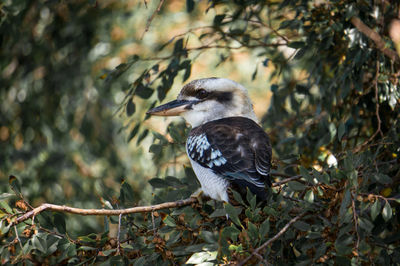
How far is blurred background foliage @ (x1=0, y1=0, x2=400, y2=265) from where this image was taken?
4.24 feet

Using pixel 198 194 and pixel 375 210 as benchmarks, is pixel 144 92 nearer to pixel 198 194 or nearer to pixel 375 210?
pixel 198 194

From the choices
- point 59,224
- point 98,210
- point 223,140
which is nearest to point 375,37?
point 223,140

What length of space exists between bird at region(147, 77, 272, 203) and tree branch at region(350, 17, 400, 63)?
1.52 feet

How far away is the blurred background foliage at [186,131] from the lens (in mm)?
1292

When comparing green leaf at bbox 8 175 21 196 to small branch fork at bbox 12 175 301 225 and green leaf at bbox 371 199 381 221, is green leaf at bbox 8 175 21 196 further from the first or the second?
green leaf at bbox 371 199 381 221

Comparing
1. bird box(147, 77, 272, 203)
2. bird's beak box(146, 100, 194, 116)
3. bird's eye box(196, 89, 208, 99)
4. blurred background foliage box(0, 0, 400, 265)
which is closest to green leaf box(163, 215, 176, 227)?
blurred background foliage box(0, 0, 400, 265)

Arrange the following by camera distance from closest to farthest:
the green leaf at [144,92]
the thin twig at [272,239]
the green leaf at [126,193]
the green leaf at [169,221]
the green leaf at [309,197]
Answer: the thin twig at [272,239], the green leaf at [309,197], the green leaf at [169,221], the green leaf at [126,193], the green leaf at [144,92]

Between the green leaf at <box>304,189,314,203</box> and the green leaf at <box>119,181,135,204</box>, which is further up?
the green leaf at <box>304,189,314,203</box>

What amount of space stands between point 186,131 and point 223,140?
0.72ft

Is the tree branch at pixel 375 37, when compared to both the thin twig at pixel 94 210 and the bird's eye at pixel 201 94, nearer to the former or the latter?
the bird's eye at pixel 201 94

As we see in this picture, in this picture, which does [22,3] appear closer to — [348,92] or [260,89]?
[348,92]

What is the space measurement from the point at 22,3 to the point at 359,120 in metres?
1.46

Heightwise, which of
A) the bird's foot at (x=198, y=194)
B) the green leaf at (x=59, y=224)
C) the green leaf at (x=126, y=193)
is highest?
the green leaf at (x=59, y=224)

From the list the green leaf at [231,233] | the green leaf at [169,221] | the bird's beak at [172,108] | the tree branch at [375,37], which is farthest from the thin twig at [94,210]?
the tree branch at [375,37]
